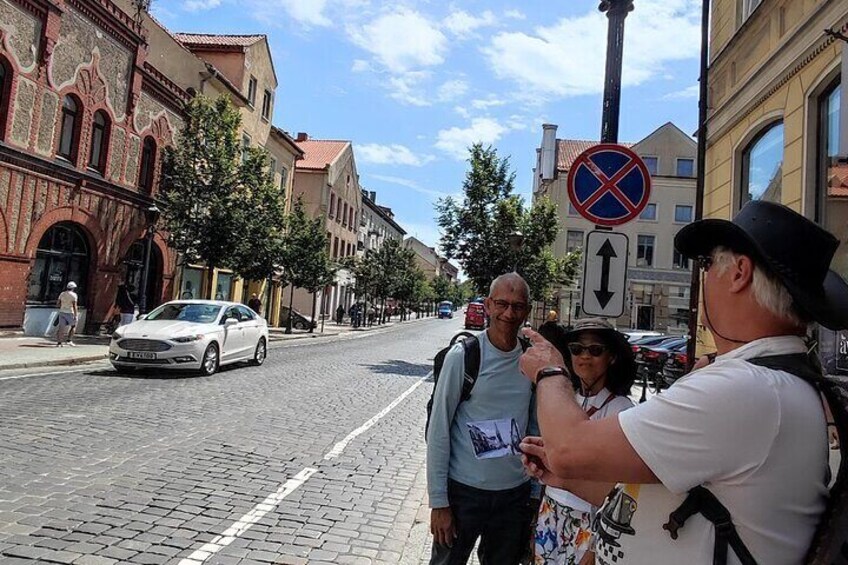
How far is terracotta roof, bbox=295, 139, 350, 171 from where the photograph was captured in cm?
4719

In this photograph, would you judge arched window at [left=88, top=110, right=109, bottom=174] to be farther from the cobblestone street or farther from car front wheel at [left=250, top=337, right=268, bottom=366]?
the cobblestone street

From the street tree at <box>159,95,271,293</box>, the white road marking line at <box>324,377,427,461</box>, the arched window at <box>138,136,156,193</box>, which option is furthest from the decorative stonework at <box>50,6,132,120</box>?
the white road marking line at <box>324,377,427,461</box>

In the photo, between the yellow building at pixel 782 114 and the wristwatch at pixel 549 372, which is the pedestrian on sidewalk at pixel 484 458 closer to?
the wristwatch at pixel 549 372

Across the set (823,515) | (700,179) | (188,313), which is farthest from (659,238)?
(823,515)

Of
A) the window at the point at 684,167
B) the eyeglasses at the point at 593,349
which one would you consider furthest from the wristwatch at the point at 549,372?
the window at the point at 684,167

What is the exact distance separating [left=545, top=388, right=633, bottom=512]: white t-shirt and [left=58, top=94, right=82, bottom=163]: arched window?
20.1 meters

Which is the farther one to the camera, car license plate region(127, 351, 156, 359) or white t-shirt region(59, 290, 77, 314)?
white t-shirt region(59, 290, 77, 314)

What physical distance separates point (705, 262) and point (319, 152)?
50847 mm

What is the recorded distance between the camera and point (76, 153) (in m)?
18.9

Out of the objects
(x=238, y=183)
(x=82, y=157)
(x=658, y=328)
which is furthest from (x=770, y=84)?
(x=658, y=328)

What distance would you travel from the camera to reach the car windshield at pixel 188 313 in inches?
534

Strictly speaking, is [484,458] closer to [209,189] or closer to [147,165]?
[209,189]

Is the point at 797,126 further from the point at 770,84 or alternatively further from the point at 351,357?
the point at 351,357

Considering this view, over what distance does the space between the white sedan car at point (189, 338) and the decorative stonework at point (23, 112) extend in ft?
23.9
